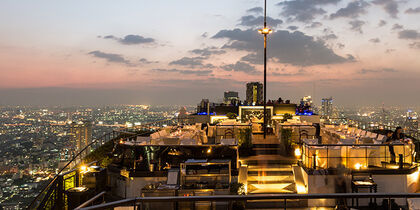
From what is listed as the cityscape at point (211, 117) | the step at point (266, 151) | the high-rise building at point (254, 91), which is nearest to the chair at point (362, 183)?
the cityscape at point (211, 117)

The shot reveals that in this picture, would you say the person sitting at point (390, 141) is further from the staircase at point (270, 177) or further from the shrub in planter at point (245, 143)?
the shrub in planter at point (245, 143)

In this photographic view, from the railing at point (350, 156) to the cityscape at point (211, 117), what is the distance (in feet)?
0.13

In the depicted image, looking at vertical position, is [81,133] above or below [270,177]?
below

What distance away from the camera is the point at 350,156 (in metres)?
9.04

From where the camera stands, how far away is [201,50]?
3534 centimetres

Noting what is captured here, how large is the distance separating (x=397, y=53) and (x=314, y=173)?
27530 mm

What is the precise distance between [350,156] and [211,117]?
Answer: 1484 centimetres

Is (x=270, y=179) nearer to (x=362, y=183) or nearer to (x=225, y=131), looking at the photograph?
(x=362, y=183)

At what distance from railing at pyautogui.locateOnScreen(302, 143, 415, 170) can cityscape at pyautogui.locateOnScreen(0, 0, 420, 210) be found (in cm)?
4

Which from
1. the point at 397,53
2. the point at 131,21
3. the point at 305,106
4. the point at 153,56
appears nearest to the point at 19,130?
the point at 131,21

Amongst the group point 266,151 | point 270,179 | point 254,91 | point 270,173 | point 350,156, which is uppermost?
point 254,91

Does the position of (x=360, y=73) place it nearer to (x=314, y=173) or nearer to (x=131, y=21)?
(x=131, y=21)

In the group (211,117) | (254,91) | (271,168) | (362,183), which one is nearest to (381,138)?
(362,183)

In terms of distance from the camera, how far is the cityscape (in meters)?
7.98
